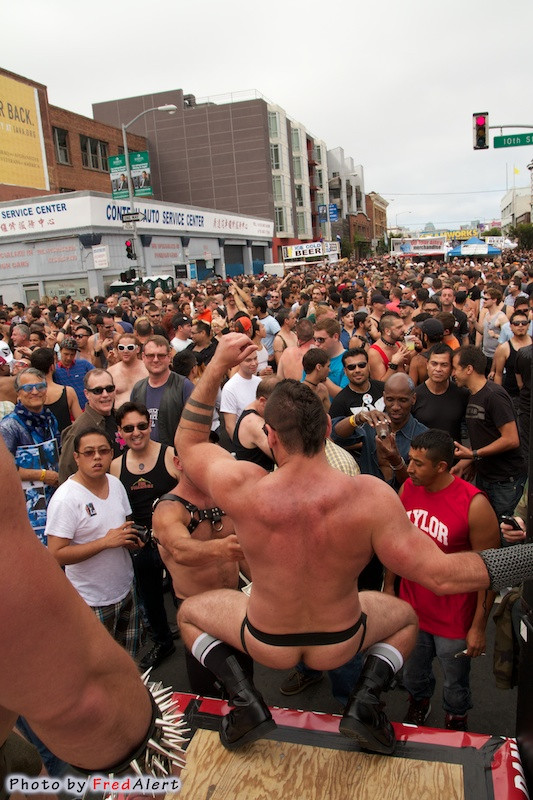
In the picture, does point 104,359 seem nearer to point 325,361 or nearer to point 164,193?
point 325,361

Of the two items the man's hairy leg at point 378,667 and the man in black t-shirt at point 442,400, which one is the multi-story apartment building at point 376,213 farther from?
the man's hairy leg at point 378,667

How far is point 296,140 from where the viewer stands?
60719mm

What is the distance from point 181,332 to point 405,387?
4.79 metres

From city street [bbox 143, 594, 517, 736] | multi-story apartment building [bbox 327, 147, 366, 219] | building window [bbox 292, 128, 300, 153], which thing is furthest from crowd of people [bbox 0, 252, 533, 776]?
multi-story apartment building [bbox 327, 147, 366, 219]

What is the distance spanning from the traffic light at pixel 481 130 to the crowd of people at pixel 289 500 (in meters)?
13.6

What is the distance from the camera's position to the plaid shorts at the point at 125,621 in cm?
382

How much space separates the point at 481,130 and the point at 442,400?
16102 mm

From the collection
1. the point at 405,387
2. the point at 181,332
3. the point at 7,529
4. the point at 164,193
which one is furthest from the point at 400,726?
the point at 164,193

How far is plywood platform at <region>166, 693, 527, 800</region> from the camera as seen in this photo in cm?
212

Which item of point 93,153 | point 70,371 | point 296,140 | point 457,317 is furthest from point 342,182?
point 70,371

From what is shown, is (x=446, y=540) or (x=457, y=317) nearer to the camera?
(x=446, y=540)

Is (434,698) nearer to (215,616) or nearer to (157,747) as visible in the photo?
(215,616)

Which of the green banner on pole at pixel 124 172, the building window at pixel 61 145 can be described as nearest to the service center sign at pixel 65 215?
the green banner on pole at pixel 124 172

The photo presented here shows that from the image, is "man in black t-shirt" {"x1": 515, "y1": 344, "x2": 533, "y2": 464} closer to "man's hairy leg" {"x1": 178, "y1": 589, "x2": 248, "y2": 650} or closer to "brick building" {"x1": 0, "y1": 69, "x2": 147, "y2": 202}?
"man's hairy leg" {"x1": 178, "y1": 589, "x2": 248, "y2": 650}
